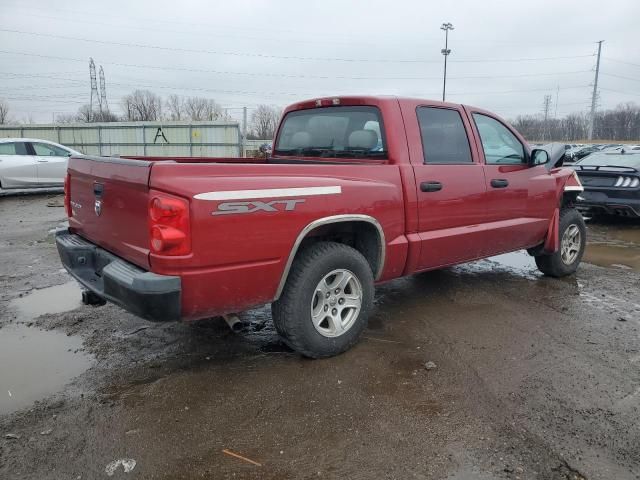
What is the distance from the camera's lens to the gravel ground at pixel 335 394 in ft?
8.20

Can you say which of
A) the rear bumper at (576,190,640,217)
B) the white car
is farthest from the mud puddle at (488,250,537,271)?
the white car

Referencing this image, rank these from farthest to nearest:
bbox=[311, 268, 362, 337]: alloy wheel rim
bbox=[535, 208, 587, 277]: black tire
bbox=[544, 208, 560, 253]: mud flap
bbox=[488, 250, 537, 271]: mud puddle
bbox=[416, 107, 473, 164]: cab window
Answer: bbox=[488, 250, 537, 271]: mud puddle → bbox=[535, 208, 587, 277]: black tire → bbox=[544, 208, 560, 253]: mud flap → bbox=[416, 107, 473, 164]: cab window → bbox=[311, 268, 362, 337]: alloy wheel rim

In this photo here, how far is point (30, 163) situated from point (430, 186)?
40.6 feet

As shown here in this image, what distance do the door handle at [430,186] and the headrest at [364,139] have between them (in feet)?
1.64

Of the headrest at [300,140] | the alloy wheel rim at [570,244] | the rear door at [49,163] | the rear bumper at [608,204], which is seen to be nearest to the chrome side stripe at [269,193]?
the headrest at [300,140]

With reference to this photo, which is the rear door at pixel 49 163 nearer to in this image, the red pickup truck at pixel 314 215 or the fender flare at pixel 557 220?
the red pickup truck at pixel 314 215

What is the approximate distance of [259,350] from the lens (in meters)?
3.79

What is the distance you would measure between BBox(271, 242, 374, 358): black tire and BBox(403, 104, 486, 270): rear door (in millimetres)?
731

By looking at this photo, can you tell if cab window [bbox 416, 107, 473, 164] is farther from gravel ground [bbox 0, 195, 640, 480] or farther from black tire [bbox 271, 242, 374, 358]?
gravel ground [bbox 0, 195, 640, 480]

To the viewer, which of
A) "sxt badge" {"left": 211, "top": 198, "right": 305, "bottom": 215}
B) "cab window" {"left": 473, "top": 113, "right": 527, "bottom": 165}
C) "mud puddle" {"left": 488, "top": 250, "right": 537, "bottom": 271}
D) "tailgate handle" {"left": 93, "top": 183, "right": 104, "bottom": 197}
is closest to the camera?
"sxt badge" {"left": 211, "top": 198, "right": 305, "bottom": 215}

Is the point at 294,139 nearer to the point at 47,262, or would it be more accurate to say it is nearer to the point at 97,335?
the point at 97,335

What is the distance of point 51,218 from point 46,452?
8568 millimetres

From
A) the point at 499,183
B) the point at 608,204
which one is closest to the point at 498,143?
the point at 499,183

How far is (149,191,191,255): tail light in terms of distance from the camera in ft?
8.86
